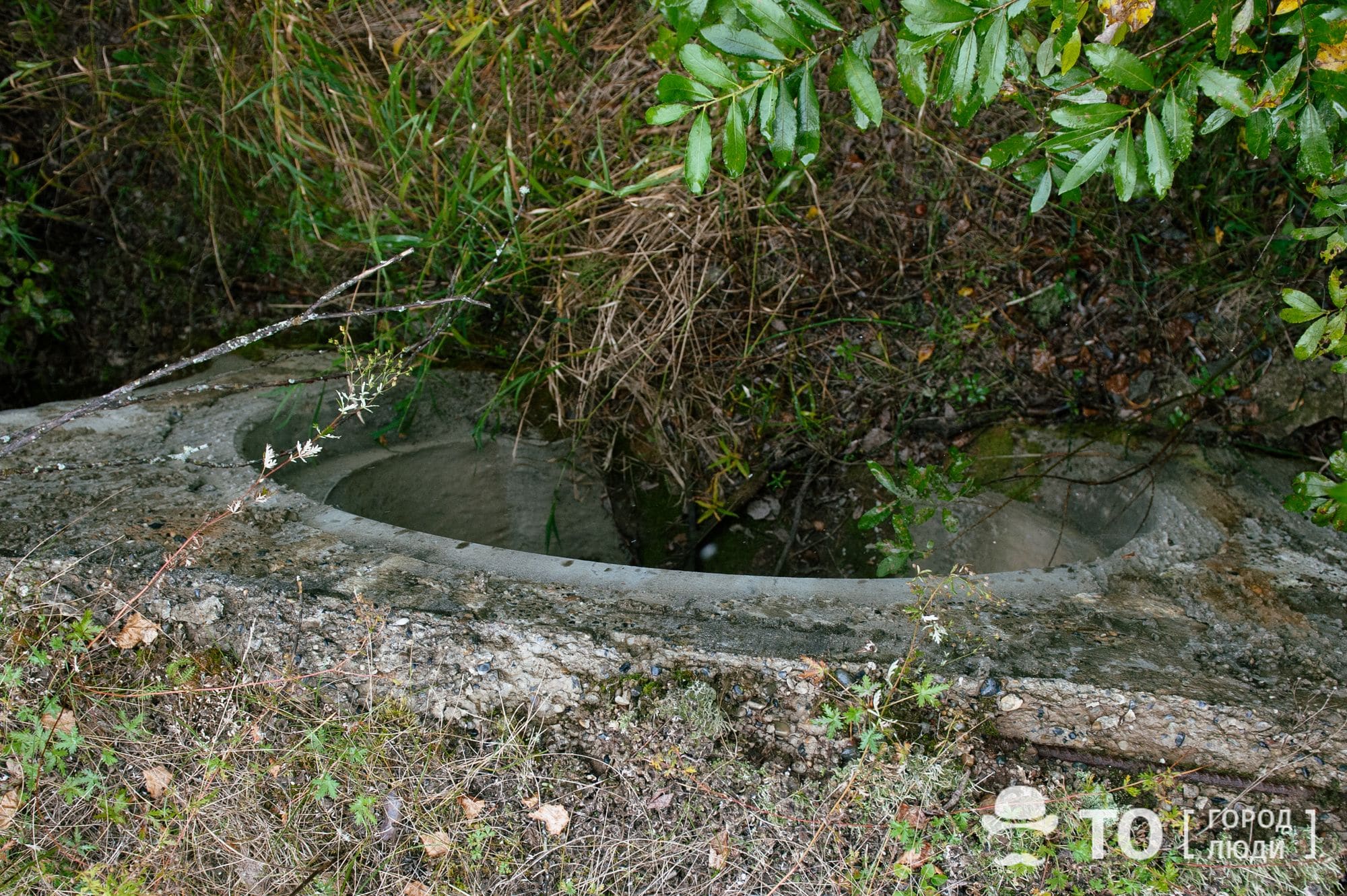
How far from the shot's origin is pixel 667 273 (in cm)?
280

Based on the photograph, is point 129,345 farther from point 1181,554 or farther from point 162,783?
point 1181,554

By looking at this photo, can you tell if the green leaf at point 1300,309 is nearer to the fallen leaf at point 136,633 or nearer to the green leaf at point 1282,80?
the green leaf at point 1282,80

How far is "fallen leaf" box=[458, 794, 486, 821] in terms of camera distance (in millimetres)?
1527

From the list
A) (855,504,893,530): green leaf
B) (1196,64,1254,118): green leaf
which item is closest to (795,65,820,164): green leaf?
(1196,64,1254,118): green leaf

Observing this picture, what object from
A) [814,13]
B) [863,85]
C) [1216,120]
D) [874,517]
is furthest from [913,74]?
[874,517]

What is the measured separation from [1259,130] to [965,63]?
0.51m

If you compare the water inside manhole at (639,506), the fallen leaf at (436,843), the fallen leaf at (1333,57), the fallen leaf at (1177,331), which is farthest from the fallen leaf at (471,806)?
the fallen leaf at (1177,331)

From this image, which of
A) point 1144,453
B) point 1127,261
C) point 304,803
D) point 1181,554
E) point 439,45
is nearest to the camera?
point 304,803

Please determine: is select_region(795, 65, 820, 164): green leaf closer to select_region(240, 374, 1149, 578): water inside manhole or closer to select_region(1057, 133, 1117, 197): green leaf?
select_region(1057, 133, 1117, 197): green leaf

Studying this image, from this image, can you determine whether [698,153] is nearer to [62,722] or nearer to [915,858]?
[915,858]

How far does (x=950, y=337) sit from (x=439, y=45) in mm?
1959

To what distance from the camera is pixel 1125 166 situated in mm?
1313

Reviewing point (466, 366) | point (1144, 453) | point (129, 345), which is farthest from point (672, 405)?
point (129, 345)

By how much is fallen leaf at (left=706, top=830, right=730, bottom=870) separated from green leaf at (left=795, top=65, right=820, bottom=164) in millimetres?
1229
